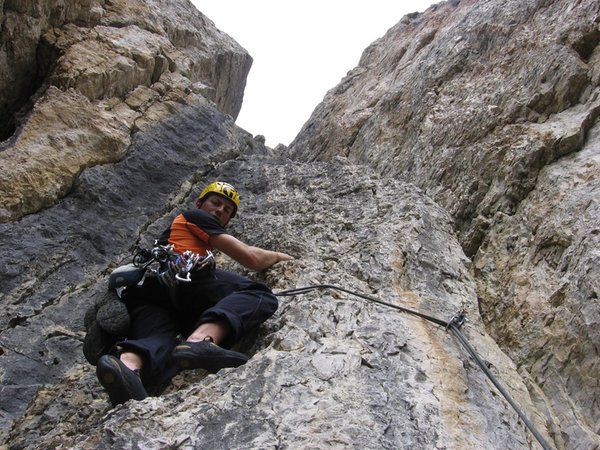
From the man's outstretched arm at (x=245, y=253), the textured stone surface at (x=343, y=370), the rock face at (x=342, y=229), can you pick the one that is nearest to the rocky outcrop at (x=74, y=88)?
the rock face at (x=342, y=229)

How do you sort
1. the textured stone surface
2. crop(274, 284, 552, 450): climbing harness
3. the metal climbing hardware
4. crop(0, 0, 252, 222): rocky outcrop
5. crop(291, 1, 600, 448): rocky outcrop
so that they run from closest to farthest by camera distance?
the textured stone surface < crop(274, 284, 552, 450): climbing harness < the metal climbing hardware < crop(291, 1, 600, 448): rocky outcrop < crop(0, 0, 252, 222): rocky outcrop

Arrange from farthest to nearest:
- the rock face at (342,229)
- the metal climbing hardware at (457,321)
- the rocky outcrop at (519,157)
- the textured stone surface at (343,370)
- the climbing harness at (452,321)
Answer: the rocky outcrop at (519,157)
the metal climbing hardware at (457,321)
the climbing harness at (452,321)
the rock face at (342,229)
the textured stone surface at (343,370)

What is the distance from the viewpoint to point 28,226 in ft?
29.4

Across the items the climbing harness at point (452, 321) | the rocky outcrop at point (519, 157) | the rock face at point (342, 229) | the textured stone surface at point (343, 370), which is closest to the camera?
the textured stone surface at point (343, 370)

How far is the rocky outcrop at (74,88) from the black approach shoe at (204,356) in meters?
5.17

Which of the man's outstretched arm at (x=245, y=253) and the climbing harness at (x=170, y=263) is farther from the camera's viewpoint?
the man's outstretched arm at (x=245, y=253)

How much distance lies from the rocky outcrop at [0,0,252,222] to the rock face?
41mm

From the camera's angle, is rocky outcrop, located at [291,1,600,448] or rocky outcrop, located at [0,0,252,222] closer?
rocky outcrop, located at [291,1,600,448]

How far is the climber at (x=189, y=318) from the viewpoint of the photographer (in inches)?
195

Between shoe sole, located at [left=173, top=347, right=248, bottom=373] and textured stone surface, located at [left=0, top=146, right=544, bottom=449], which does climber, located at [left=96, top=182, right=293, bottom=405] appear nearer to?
shoe sole, located at [left=173, top=347, right=248, bottom=373]

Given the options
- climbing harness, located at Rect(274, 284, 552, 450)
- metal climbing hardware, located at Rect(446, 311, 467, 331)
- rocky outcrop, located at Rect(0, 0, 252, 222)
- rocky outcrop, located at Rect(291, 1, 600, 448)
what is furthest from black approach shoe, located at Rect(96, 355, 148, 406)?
rocky outcrop, located at Rect(0, 0, 252, 222)

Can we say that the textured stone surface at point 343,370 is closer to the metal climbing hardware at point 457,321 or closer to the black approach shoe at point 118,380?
the metal climbing hardware at point 457,321

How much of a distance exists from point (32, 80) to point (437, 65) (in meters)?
8.49

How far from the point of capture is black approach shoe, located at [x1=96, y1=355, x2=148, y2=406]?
15.6 feet
